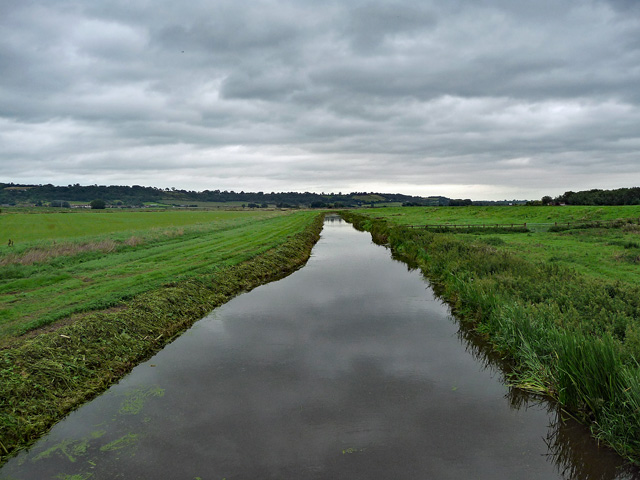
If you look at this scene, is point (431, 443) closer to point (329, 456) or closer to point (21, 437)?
point (329, 456)

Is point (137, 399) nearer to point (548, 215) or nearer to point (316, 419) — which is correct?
point (316, 419)

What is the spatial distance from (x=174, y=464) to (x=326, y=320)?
818 centimetres

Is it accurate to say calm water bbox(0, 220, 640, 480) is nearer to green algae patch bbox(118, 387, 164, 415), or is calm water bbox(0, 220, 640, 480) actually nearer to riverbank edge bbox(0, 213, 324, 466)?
green algae patch bbox(118, 387, 164, 415)

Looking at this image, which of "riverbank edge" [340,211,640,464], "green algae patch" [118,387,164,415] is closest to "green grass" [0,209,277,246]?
"green algae patch" [118,387,164,415]

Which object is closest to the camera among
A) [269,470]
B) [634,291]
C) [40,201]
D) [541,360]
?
[269,470]

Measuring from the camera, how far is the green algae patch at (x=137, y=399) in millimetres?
7586

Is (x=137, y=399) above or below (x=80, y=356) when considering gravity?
below

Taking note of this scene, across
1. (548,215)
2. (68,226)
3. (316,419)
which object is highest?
(548,215)

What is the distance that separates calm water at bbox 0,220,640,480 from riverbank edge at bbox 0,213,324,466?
0.36m

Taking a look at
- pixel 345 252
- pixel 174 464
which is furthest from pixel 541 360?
pixel 345 252

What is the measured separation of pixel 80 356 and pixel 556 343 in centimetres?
1112

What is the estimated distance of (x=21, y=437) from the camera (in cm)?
648

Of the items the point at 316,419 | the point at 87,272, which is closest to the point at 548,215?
the point at 87,272

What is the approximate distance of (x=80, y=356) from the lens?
8898mm
